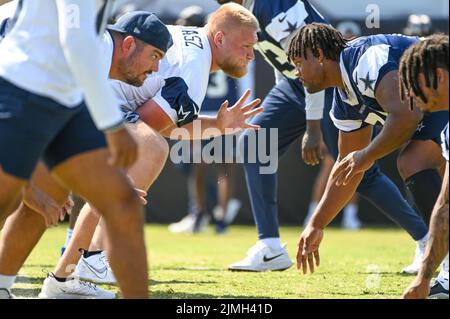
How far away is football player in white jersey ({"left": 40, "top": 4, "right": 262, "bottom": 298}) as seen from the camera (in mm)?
5410

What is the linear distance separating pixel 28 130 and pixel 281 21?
11.0ft

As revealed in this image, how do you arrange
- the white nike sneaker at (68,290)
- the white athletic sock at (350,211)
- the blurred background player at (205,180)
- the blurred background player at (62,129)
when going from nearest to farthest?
1. the blurred background player at (62,129)
2. the white nike sneaker at (68,290)
3. the blurred background player at (205,180)
4. the white athletic sock at (350,211)

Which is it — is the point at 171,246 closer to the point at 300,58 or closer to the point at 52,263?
the point at 52,263

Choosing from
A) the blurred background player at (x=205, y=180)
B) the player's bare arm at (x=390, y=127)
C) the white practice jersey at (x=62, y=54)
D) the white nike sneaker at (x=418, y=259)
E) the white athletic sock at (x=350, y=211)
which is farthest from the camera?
the white athletic sock at (x=350, y=211)

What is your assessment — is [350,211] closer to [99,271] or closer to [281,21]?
[281,21]

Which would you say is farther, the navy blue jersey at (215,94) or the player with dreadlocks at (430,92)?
the navy blue jersey at (215,94)

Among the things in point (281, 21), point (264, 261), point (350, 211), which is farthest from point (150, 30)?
point (350, 211)

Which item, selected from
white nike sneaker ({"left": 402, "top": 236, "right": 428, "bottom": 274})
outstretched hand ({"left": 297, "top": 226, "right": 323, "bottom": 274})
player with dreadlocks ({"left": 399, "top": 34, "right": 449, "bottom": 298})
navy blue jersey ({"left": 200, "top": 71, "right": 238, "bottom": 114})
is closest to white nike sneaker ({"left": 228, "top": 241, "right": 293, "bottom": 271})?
white nike sneaker ({"left": 402, "top": 236, "right": 428, "bottom": 274})

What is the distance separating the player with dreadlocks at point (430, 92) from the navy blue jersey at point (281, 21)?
8.61 ft

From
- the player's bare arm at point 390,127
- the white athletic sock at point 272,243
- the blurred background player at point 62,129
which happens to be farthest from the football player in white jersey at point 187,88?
the blurred background player at point 62,129

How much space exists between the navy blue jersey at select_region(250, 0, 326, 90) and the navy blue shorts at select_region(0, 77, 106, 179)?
3.14 meters

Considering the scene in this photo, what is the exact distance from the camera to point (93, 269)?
5.62 meters

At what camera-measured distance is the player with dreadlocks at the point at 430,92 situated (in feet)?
13.2

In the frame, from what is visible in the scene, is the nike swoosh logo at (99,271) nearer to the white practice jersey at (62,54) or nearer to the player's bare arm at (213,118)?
the player's bare arm at (213,118)
